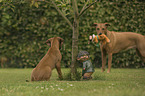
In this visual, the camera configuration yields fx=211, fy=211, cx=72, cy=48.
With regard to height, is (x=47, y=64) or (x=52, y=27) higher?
(x=52, y=27)

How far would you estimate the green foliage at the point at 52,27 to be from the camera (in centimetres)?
938

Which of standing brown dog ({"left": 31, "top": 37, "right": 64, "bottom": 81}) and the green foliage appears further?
the green foliage

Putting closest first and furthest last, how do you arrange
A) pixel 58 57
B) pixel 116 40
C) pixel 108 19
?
pixel 58 57, pixel 116 40, pixel 108 19

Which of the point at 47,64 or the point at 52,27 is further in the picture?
the point at 52,27

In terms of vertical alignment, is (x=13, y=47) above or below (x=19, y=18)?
below

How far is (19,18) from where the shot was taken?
9648 millimetres

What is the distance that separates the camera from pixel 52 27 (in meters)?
9.48

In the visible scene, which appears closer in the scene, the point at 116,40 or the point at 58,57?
the point at 58,57

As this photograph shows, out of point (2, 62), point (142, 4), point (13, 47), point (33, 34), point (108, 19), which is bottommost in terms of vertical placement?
point (2, 62)

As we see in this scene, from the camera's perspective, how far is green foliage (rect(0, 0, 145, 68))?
9383mm

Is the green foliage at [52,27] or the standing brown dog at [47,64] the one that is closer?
the standing brown dog at [47,64]

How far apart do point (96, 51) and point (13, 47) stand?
3.80m

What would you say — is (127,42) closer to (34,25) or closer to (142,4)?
(142,4)

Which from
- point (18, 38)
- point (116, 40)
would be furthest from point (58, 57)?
point (18, 38)
